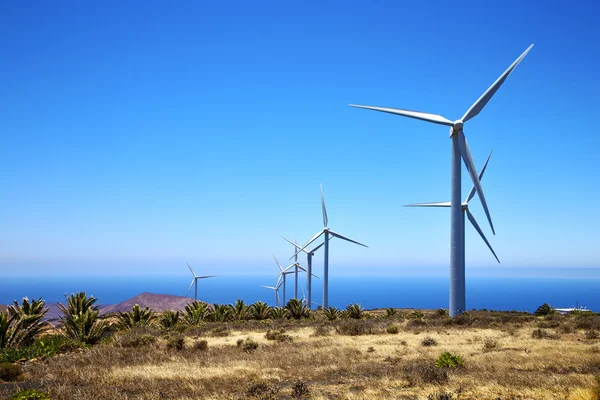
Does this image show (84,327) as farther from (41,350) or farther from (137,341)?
(137,341)

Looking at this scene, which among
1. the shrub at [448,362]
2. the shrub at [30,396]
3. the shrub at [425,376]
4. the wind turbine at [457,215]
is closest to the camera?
the shrub at [30,396]

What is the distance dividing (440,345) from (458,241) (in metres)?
17.4

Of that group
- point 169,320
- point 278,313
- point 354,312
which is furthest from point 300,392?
point 278,313

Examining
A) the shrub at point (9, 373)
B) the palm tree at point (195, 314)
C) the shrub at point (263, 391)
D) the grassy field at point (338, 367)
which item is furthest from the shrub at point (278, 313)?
the shrub at point (263, 391)

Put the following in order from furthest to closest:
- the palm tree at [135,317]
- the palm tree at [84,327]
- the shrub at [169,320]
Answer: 1. the shrub at [169,320]
2. the palm tree at [135,317]
3. the palm tree at [84,327]

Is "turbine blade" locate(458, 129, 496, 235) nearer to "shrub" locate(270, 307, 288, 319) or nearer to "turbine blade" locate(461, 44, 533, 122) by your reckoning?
"turbine blade" locate(461, 44, 533, 122)

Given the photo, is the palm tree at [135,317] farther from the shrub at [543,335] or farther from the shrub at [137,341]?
the shrub at [543,335]

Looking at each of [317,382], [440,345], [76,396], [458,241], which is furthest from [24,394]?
[458,241]

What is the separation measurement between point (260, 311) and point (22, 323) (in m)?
19.8

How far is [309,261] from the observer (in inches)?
2502

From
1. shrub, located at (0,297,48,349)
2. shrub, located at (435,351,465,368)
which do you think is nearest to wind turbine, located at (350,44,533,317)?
shrub, located at (435,351,465,368)

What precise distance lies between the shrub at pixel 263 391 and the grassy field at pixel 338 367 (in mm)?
28

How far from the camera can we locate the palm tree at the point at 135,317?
34625 mm

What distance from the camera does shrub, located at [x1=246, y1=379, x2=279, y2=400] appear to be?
1155cm
